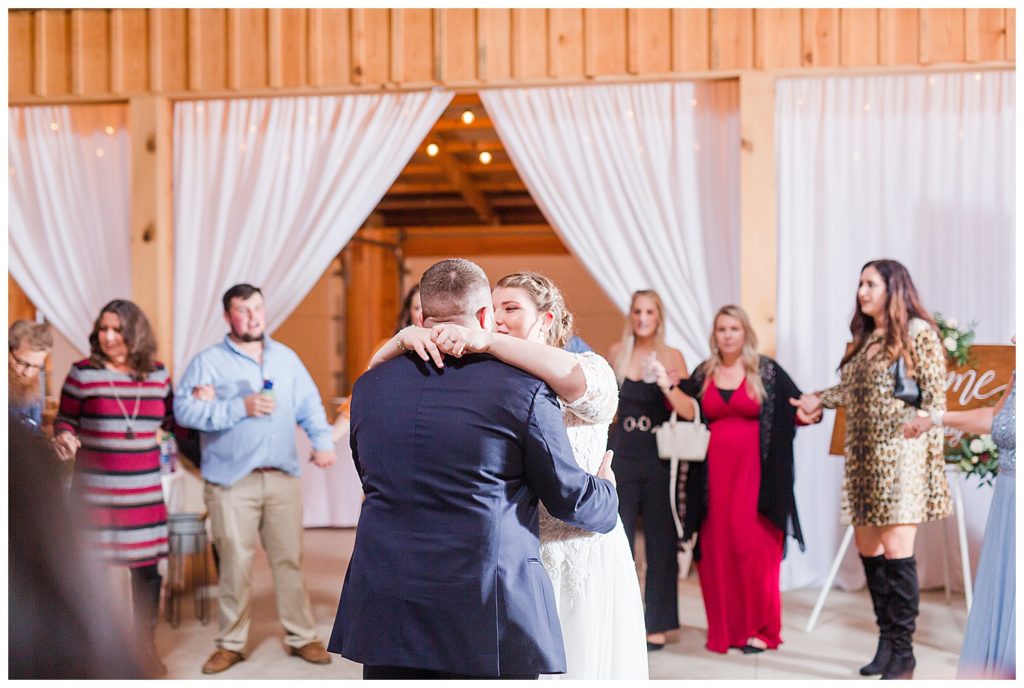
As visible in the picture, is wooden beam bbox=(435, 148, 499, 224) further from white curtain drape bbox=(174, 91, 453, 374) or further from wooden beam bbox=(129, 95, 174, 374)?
wooden beam bbox=(129, 95, 174, 374)

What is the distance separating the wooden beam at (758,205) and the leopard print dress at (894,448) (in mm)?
1173

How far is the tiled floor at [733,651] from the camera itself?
372cm

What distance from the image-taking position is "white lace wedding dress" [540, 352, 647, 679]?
2.15 m

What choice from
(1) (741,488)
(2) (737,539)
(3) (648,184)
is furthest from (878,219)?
(2) (737,539)

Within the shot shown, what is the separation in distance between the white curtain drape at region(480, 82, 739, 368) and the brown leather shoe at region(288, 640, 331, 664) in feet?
7.34

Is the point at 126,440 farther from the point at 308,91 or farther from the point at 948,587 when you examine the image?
the point at 948,587

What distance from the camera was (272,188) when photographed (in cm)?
529

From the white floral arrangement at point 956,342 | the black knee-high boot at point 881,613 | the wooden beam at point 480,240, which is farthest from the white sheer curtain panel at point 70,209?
the wooden beam at point 480,240

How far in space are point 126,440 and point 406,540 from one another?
215 cm

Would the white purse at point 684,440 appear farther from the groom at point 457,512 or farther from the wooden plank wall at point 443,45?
the groom at point 457,512

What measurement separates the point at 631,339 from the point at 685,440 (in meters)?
0.51

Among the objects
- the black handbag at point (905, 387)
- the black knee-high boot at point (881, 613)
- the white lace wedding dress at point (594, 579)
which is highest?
the black handbag at point (905, 387)

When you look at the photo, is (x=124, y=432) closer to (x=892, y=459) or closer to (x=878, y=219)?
(x=892, y=459)

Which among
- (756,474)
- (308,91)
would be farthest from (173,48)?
(756,474)
